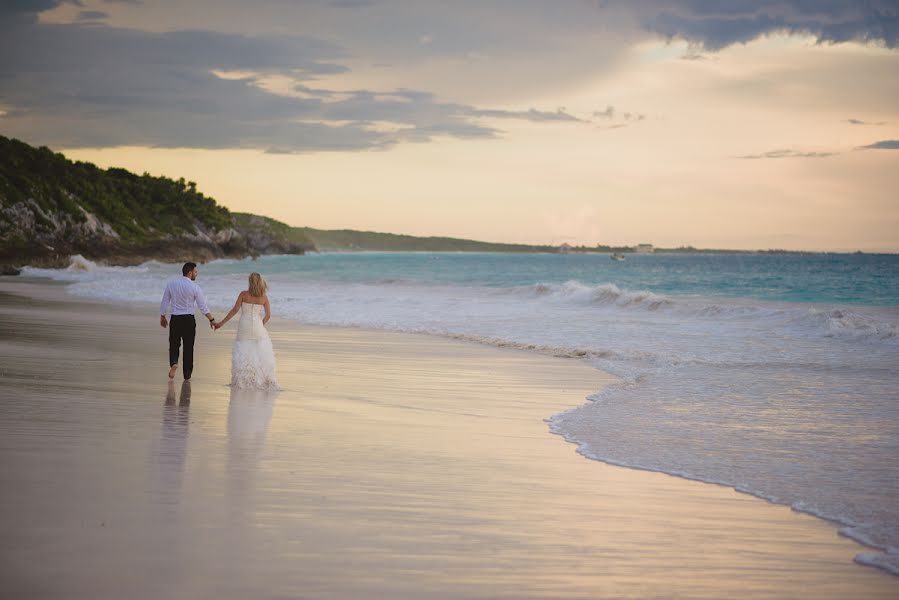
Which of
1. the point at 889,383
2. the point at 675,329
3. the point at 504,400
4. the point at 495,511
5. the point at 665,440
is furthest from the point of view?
the point at 675,329

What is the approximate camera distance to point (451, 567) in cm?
504

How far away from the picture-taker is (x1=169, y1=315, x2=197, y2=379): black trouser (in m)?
13.2

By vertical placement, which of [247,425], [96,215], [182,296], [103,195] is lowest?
[247,425]

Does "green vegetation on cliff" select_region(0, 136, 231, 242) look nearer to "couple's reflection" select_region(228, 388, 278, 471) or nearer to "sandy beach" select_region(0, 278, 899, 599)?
"couple's reflection" select_region(228, 388, 278, 471)

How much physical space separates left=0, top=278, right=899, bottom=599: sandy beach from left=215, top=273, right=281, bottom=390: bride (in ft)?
1.77

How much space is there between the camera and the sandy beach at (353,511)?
188 inches

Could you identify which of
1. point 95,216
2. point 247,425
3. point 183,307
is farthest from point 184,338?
point 95,216

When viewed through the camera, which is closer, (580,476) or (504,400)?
(580,476)

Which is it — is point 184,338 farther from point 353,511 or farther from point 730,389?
point 730,389

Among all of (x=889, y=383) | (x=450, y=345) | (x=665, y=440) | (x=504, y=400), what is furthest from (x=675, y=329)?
(x=665, y=440)

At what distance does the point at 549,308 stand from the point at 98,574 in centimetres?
3133

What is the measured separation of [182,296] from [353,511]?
28.1 ft

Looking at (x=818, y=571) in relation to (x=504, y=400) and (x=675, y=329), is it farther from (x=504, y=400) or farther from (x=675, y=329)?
(x=675, y=329)

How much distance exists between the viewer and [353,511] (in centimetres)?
609
